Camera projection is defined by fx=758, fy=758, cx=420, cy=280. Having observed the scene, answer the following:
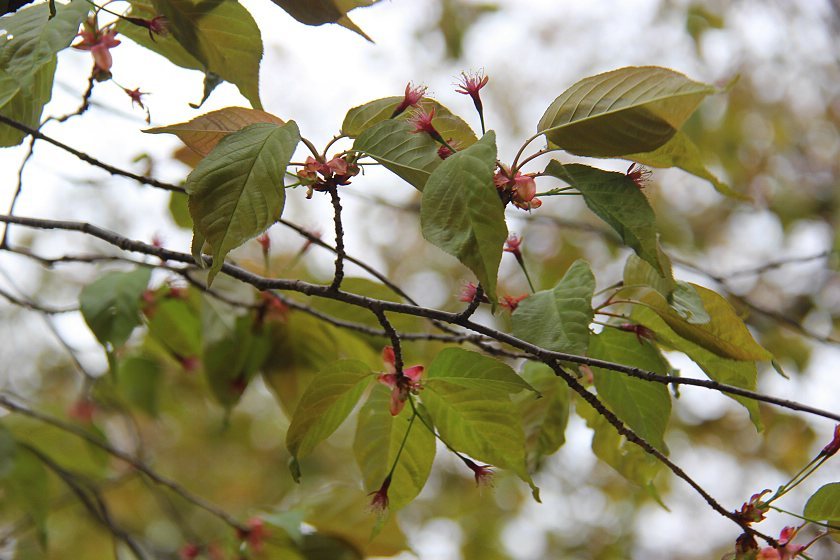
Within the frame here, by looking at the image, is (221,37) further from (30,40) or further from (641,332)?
(641,332)

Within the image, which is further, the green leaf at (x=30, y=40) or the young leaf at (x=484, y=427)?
the young leaf at (x=484, y=427)

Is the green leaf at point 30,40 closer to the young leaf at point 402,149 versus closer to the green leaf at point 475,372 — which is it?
the young leaf at point 402,149

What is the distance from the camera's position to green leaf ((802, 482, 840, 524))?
73 centimetres

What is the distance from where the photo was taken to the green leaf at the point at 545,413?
3.34 feet

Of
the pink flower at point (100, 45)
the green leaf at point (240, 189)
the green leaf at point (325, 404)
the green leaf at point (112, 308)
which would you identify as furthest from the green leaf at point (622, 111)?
the green leaf at point (112, 308)

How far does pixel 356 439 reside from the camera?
3.10 feet

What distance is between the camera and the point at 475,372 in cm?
79

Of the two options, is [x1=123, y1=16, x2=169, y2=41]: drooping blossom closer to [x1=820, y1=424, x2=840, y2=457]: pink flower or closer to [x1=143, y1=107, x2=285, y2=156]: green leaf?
[x1=143, y1=107, x2=285, y2=156]: green leaf

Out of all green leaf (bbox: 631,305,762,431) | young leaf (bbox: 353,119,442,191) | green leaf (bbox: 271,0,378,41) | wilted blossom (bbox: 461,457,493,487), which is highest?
green leaf (bbox: 271,0,378,41)

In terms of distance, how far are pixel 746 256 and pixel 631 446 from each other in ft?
12.6

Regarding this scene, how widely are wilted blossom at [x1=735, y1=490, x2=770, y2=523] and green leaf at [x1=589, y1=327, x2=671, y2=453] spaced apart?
13 centimetres

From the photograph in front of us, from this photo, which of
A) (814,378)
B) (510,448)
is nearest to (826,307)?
(814,378)

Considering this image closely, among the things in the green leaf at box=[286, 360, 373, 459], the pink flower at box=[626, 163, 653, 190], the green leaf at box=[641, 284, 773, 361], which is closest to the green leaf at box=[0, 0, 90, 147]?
the green leaf at box=[286, 360, 373, 459]

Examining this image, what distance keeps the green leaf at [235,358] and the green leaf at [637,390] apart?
0.61 m
